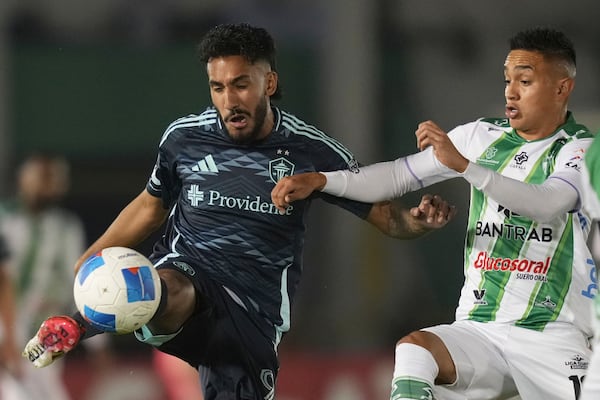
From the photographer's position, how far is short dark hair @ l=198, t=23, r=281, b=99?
536 centimetres

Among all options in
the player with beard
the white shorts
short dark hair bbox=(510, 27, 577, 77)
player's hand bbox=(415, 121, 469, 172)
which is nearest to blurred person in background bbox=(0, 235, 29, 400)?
the player with beard

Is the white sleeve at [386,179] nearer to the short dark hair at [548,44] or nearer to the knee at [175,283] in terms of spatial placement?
the short dark hair at [548,44]

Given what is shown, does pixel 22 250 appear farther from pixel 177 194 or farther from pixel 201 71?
pixel 201 71

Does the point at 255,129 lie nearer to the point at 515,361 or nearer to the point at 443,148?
the point at 443,148

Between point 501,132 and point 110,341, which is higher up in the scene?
point 501,132

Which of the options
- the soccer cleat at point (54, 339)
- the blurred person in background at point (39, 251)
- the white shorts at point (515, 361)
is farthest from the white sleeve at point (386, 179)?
the blurred person in background at point (39, 251)

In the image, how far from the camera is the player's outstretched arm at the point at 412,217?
17.0ft

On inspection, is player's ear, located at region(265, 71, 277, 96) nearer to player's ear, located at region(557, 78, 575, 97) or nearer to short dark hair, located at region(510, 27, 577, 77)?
short dark hair, located at region(510, 27, 577, 77)

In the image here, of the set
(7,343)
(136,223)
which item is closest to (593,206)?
(136,223)

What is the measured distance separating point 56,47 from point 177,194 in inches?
326

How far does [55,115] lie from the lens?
542 inches

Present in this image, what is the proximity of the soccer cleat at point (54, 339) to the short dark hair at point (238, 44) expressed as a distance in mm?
1276

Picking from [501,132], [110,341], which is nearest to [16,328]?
[110,341]

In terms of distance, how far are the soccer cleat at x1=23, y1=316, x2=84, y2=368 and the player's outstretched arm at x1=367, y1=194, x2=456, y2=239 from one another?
4.57ft
